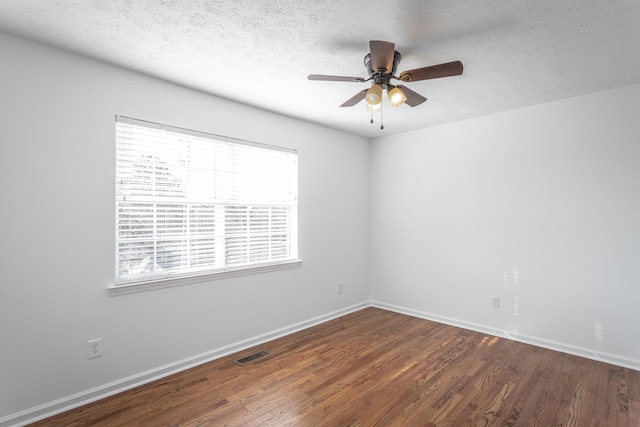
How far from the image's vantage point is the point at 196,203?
295 centimetres

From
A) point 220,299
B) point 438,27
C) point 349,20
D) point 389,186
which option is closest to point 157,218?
point 220,299

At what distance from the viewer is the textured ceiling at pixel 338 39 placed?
182 centimetres

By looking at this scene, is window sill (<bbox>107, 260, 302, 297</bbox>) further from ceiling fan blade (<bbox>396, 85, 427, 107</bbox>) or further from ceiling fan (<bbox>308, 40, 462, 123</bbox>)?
ceiling fan blade (<bbox>396, 85, 427, 107</bbox>)

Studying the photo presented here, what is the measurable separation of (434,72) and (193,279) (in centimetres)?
251

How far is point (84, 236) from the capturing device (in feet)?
7.70

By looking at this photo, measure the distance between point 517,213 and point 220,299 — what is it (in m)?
3.19

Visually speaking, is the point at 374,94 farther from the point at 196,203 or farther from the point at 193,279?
the point at 193,279

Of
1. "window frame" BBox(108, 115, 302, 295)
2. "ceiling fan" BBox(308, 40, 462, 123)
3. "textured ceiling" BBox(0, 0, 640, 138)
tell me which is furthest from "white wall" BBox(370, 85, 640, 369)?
"ceiling fan" BBox(308, 40, 462, 123)

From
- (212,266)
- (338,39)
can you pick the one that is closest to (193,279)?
(212,266)

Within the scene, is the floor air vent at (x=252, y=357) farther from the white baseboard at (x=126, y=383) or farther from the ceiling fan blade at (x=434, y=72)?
the ceiling fan blade at (x=434, y=72)

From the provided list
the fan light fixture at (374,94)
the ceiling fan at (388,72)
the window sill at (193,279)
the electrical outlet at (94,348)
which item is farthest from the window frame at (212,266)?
the fan light fixture at (374,94)

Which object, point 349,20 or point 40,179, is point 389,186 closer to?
point 349,20

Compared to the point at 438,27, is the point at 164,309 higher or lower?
lower

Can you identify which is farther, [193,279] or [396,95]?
[193,279]
